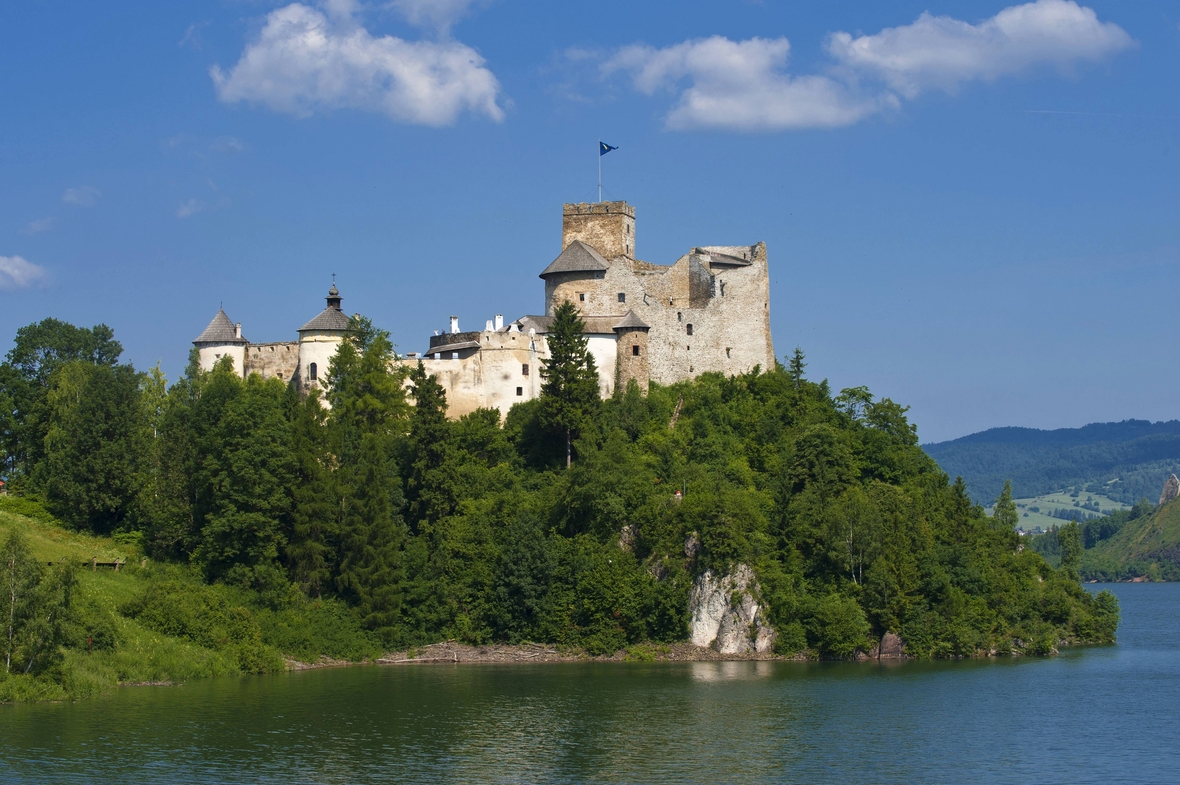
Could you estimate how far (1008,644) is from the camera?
57.6 meters

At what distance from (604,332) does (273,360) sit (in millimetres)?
16230

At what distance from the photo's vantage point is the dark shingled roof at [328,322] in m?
65.8

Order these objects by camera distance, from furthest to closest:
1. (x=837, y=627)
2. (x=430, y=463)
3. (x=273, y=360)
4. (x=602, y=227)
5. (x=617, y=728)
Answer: (x=602, y=227)
(x=273, y=360)
(x=430, y=463)
(x=837, y=627)
(x=617, y=728)

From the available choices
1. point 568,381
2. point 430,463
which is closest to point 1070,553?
point 568,381

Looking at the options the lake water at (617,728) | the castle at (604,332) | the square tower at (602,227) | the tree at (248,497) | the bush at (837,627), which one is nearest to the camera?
the lake water at (617,728)

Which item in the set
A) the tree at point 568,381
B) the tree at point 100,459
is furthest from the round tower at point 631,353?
the tree at point 100,459

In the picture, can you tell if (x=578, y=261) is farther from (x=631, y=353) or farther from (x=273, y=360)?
(x=273, y=360)

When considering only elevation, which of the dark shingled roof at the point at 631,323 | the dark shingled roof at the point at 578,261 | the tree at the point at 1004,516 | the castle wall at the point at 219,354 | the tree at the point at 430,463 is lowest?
the tree at the point at 1004,516

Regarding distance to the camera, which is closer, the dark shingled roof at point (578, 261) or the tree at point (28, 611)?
the tree at point (28, 611)

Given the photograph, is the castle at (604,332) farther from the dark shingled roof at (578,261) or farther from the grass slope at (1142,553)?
the grass slope at (1142,553)

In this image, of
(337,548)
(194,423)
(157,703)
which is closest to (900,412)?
(337,548)

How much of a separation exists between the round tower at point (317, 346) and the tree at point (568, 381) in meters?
11.1

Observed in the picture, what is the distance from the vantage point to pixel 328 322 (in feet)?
217

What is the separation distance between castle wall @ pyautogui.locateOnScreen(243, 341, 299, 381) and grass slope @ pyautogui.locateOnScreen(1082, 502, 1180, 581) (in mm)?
134852
